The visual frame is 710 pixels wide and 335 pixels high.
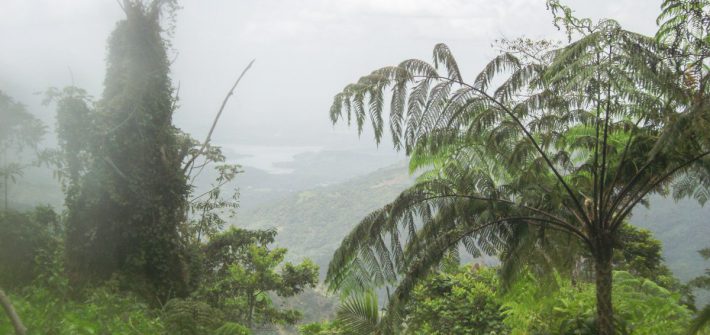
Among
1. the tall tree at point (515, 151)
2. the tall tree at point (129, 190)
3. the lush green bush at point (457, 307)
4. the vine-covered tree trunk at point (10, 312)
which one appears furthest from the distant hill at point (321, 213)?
the vine-covered tree trunk at point (10, 312)

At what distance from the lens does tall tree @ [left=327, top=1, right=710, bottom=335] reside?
5.04 meters

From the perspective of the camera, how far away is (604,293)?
5.23 m

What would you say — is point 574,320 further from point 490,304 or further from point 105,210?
point 105,210

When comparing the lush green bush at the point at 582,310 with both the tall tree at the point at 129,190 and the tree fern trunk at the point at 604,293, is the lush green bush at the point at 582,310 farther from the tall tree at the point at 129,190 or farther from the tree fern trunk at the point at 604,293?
the tall tree at the point at 129,190

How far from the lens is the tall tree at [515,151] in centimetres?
504

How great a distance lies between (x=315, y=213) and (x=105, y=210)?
338ft

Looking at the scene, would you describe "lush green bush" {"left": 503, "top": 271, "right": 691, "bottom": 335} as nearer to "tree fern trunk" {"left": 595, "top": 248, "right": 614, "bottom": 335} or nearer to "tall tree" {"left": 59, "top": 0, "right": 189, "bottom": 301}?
"tree fern trunk" {"left": 595, "top": 248, "right": 614, "bottom": 335}

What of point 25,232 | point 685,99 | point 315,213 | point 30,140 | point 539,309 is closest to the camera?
point 685,99

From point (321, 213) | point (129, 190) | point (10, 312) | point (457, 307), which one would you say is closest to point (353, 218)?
point (321, 213)

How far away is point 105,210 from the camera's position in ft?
32.0

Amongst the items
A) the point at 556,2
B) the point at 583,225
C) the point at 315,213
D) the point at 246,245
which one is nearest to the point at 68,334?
the point at 583,225

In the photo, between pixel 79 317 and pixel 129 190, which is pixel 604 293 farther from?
pixel 129 190

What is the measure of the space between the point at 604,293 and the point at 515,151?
1.75 meters

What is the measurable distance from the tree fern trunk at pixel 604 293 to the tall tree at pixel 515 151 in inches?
0.4
